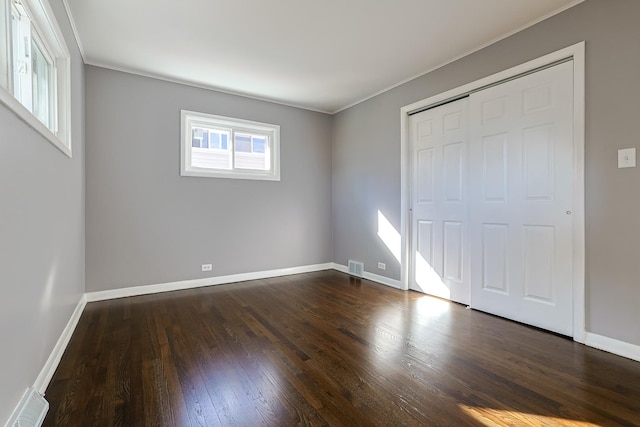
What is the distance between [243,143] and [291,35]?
1.93m

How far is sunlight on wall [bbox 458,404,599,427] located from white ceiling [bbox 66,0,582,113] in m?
2.80

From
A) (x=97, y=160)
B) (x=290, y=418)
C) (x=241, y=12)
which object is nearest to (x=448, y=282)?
(x=290, y=418)

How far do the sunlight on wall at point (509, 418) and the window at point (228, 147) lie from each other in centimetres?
373

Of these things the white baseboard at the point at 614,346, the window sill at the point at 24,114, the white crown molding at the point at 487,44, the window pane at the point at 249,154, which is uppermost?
the white crown molding at the point at 487,44

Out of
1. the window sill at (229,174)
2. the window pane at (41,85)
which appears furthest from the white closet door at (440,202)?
the window pane at (41,85)

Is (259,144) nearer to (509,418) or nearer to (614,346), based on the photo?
(509,418)

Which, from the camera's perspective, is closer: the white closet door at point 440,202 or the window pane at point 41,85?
the window pane at point 41,85

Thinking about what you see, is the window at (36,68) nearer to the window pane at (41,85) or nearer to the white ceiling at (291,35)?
the window pane at (41,85)

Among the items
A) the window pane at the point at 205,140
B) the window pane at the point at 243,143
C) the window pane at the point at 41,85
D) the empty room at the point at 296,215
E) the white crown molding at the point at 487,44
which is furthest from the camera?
the window pane at the point at 243,143

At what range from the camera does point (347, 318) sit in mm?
2828

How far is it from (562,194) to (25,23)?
3.98 meters

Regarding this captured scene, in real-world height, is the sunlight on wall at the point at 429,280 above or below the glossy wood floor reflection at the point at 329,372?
above

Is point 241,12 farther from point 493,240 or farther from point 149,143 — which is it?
point 493,240

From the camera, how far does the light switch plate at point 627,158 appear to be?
2.07 m
